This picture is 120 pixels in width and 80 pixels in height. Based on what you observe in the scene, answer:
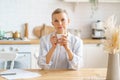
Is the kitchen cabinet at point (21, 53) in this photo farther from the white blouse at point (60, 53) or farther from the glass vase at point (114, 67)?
the glass vase at point (114, 67)

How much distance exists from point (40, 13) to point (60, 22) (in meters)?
2.20

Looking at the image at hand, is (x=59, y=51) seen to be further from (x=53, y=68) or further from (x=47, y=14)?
(x=47, y=14)

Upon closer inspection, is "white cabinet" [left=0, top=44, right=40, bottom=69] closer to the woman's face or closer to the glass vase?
the woman's face

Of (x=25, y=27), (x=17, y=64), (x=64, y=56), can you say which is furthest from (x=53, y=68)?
(x=25, y=27)

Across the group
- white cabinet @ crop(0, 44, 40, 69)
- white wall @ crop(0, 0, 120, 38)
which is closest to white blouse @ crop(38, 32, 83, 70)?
white cabinet @ crop(0, 44, 40, 69)

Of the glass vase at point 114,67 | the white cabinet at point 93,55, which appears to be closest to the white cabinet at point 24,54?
the white cabinet at point 93,55

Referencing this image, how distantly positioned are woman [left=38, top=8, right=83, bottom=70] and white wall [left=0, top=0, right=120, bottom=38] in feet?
6.61

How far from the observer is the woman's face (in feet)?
7.89

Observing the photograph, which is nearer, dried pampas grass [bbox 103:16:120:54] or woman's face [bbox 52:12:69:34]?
dried pampas grass [bbox 103:16:120:54]

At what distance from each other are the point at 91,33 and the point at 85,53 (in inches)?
21.7

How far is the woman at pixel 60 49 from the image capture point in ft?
7.73

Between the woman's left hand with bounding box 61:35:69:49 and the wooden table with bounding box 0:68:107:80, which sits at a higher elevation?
the woman's left hand with bounding box 61:35:69:49

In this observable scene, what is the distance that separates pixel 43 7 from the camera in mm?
4562

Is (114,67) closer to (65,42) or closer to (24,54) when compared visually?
(65,42)
